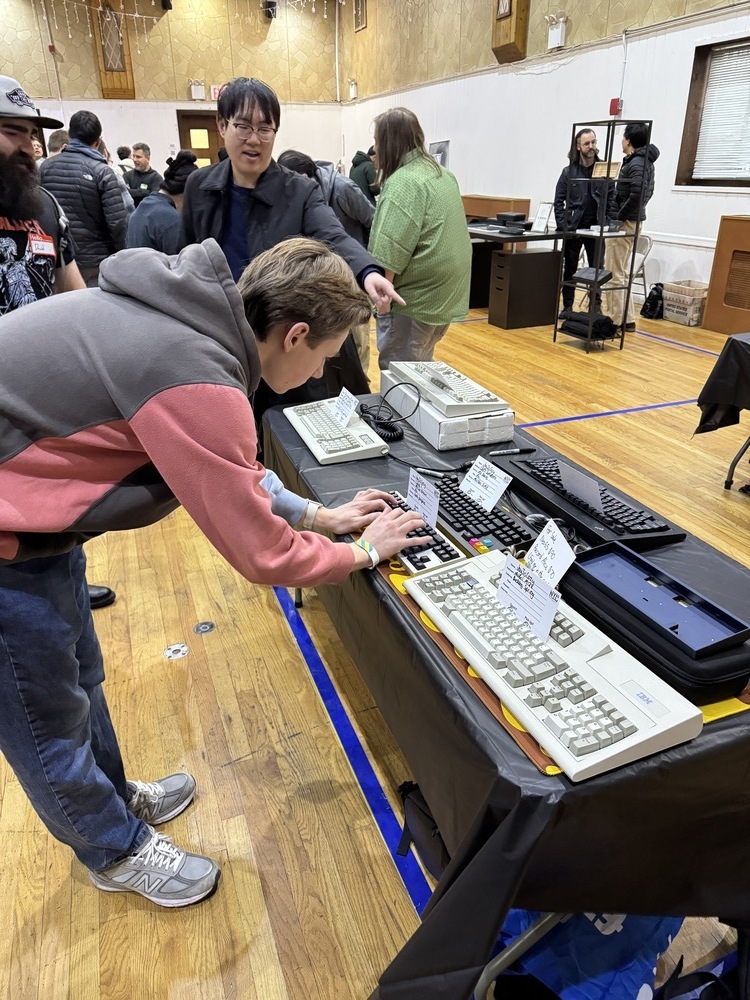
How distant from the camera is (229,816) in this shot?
5.00 feet

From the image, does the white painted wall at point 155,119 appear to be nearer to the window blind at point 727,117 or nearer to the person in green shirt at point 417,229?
the window blind at point 727,117

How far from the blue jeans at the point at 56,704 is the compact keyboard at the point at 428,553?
536 millimetres

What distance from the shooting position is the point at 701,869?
0.92 m

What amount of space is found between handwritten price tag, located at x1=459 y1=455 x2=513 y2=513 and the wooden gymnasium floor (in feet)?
2.40

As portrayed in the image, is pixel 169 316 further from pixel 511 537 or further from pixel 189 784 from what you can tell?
pixel 189 784

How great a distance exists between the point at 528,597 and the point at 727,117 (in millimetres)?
6123

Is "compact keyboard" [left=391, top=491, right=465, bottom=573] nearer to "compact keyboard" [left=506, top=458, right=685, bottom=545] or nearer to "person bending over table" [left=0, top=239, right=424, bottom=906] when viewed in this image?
"person bending over table" [left=0, top=239, right=424, bottom=906]

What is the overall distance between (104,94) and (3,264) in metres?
11.8

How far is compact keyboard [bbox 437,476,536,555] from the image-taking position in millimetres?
1214

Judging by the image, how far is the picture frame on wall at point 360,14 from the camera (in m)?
11.4

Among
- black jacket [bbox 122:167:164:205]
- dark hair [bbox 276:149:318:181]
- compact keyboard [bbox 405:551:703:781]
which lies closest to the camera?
compact keyboard [bbox 405:551:703:781]

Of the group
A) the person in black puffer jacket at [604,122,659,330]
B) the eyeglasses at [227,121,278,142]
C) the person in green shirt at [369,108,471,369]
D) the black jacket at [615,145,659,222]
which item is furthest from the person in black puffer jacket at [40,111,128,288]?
the black jacket at [615,145,659,222]

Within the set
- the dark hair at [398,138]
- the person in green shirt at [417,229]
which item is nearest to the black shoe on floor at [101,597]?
the person in green shirt at [417,229]

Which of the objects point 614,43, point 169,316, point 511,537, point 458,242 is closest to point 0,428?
point 169,316
